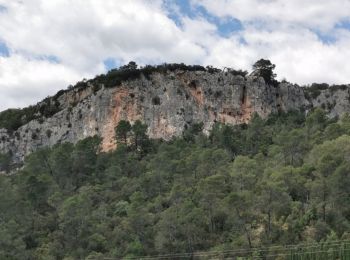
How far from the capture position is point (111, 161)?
287ft

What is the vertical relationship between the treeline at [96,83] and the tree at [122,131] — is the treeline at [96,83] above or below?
above

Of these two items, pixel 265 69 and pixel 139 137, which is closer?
pixel 139 137

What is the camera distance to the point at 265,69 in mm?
123688

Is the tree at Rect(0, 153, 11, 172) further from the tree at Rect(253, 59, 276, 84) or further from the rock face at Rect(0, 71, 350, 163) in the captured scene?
the tree at Rect(253, 59, 276, 84)

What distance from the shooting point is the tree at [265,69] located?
4813 inches

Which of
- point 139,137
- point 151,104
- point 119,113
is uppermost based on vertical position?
point 151,104

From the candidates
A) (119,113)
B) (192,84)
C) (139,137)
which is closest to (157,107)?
(119,113)

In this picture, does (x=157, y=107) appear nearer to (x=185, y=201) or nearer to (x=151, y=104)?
(x=151, y=104)

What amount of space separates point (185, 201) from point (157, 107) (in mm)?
54109

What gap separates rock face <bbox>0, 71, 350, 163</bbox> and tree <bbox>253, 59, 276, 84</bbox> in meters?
1.97

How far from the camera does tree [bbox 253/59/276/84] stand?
122250 millimetres

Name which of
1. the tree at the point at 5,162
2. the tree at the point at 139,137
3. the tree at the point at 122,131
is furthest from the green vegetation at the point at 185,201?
the tree at the point at 5,162

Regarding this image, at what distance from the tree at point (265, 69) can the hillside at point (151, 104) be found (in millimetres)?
1237

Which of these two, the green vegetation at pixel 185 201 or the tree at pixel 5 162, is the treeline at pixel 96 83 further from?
the green vegetation at pixel 185 201
